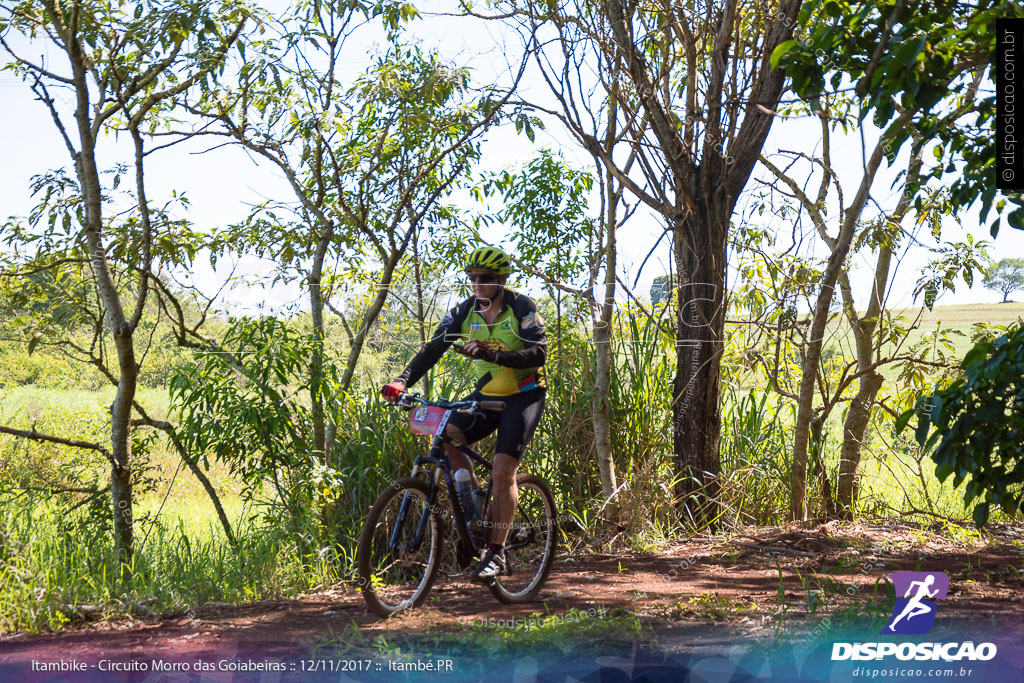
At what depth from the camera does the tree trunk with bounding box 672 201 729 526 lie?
6383mm

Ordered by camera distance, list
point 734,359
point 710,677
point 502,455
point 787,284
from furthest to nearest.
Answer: point 734,359
point 787,284
point 502,455
point 710,677

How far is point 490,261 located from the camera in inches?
175

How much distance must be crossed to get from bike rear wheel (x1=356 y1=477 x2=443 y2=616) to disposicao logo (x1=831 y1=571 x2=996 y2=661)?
1948 mm

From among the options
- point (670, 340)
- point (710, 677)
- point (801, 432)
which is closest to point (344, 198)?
point (670, 340)

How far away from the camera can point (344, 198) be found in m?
6.30

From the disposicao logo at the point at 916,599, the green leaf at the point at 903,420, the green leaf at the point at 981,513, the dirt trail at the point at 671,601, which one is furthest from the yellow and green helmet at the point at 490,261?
the green leaf at the point at 981,513

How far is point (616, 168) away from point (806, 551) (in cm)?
295

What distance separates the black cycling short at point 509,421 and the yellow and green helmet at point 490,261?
683 millimetres

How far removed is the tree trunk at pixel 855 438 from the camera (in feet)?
22.7

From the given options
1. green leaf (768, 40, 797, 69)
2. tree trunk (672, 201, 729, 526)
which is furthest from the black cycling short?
tree trunk (672, 201, 729, 526)

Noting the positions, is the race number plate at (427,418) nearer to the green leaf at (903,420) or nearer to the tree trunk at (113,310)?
the green leaf at (903,420)

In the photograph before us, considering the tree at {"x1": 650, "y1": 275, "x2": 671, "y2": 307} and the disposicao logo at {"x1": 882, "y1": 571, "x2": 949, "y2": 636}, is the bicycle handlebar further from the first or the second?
the tree at {"x1": 650, "y1": 275, "x2": 671, "y2": 307}

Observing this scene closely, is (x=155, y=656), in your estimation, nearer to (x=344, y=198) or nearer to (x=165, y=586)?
(x=165, y=586)

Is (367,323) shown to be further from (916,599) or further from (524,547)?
(916,599)
